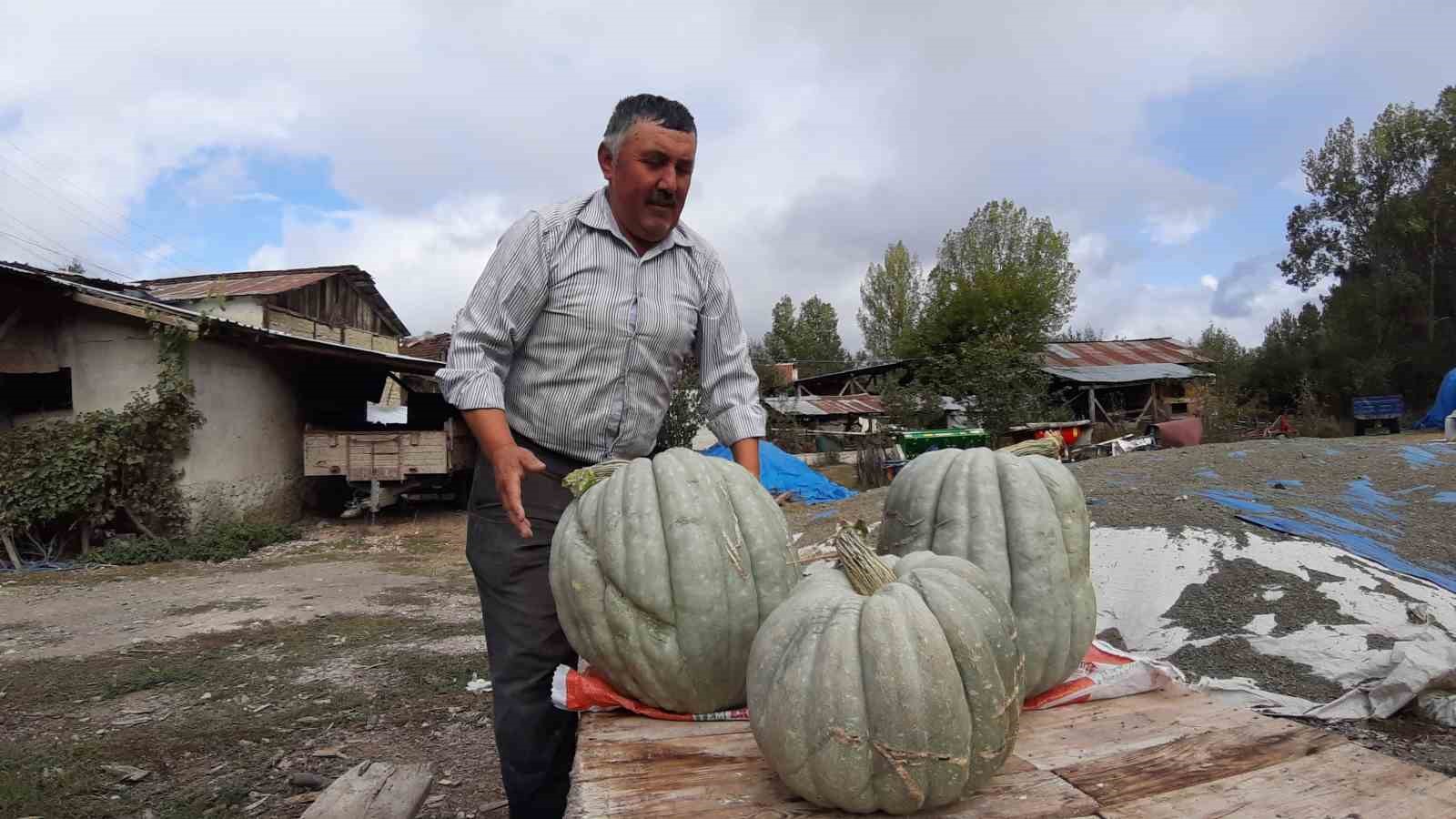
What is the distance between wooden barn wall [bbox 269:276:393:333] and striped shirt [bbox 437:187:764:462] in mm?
18055

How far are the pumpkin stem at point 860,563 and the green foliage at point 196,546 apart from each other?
10.3m

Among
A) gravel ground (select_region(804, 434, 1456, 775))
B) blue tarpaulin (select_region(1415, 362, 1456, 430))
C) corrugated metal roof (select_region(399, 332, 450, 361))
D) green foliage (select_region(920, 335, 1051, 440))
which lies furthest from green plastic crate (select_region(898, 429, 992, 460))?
corrugated metal roof (select_region(399, 332, 450, 361))

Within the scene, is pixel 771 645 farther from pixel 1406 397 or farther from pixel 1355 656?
pixel 1406 397

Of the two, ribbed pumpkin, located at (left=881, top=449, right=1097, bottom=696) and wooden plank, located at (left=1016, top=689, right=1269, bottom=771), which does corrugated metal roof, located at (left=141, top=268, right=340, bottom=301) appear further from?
wooden plank, located at (left=1016, top=689, right=1269, bottom=771)

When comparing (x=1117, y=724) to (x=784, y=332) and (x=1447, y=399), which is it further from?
(x=784, y=332)

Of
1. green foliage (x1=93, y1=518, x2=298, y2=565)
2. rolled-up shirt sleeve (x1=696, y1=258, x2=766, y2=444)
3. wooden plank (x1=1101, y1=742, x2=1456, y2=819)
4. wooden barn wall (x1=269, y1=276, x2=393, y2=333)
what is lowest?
green foliage (x1=93, y1=518, x2=298, y2=565)

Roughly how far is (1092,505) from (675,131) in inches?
198

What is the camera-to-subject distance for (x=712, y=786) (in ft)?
4.64

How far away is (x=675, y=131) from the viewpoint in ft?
6.70

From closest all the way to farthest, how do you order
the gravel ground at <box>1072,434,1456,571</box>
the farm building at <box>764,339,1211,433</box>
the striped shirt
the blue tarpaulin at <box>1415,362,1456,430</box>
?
1. the striped shirt
2. the gravel ground at <box>1072,434,1456,571</box>
3. the blue tarpaulin at <box>1415,362,1456,430</box>
4. the farm building at <box>764,339,1211,433</box>

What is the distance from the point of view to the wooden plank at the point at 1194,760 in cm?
140

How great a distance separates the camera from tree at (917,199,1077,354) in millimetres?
34062

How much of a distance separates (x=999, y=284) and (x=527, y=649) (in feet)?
117

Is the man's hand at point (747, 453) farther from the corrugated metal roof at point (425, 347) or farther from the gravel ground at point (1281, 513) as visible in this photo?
the corrugated metal roof at point (425, 347)
